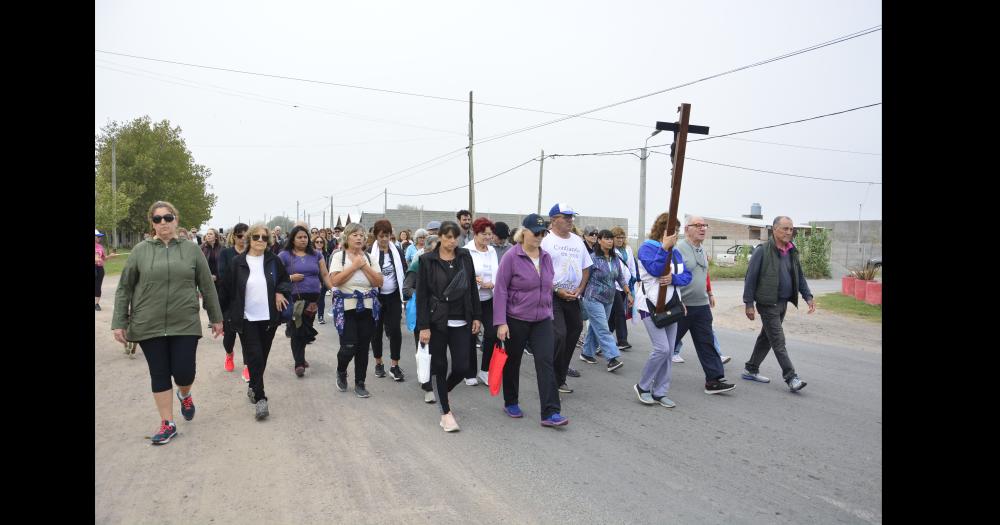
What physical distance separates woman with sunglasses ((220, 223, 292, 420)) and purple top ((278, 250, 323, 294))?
1.24 meters

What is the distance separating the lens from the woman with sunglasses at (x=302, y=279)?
6863 millimetres

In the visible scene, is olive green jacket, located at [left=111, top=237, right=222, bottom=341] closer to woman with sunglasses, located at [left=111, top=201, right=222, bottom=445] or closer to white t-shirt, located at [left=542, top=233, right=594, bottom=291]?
woman with sunglasses, located at [left=111, top=201, right=222, bottom=445]

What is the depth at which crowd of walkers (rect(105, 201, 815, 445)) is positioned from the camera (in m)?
4.57

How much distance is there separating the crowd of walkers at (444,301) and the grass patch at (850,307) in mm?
8061

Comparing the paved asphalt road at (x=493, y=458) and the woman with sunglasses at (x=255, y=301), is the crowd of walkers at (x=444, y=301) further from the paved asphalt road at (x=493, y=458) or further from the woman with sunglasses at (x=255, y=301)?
the paved asphalt road at (x=493, y=458)

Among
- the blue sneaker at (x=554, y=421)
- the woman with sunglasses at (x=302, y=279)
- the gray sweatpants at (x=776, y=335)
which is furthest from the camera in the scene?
the woman with sunglasses at (x=302, y=279)

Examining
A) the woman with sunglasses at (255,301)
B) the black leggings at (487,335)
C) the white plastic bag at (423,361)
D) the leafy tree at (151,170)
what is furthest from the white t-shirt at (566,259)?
the leafy tree at (151,170)

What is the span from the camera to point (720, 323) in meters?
11.9

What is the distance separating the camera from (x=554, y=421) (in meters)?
4.91

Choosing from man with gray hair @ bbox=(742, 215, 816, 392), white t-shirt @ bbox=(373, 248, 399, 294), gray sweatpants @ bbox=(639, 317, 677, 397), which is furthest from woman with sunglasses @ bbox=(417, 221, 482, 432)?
→ man with gray hair @ bbox=(742, 215, 816, 392)

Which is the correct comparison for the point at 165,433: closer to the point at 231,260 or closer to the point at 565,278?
the point at 231,260
